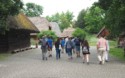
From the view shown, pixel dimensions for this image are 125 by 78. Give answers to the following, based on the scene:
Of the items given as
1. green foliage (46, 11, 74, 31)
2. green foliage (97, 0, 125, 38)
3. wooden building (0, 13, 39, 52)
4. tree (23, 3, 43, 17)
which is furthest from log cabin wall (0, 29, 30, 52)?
green foliage (46, 11, 74, 31)

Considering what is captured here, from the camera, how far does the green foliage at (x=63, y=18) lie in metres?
160

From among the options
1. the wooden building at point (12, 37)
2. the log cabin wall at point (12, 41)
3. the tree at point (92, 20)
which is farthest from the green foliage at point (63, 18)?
the wooden building at point (12, 37)

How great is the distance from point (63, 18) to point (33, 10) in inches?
1349

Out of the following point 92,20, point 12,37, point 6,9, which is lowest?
point 12,37

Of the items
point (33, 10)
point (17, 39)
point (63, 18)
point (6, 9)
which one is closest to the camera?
point (6, 9)

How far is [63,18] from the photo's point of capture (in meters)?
161

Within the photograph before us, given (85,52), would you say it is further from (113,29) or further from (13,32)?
(13,32)

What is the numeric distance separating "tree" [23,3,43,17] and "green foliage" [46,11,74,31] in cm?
3166

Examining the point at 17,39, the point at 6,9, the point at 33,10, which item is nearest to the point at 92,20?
the point at 33,10

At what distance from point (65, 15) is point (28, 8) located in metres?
42.1

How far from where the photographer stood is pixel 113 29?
29.9 meters

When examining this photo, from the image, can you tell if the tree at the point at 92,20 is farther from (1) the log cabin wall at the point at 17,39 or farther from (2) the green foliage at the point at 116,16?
(2) the green foliage at the point at 116,16

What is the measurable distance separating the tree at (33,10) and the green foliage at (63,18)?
3166cm

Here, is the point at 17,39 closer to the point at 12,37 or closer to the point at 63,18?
the point at 12,37
